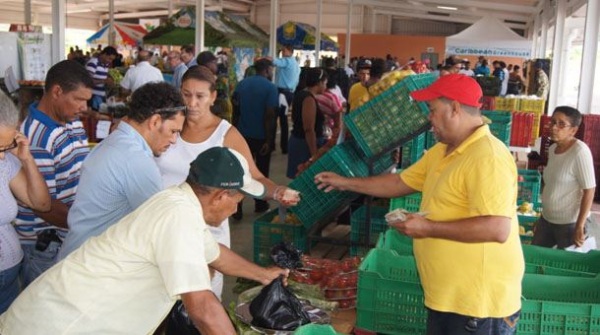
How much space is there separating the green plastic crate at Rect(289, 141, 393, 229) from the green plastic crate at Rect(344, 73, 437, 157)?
184mm

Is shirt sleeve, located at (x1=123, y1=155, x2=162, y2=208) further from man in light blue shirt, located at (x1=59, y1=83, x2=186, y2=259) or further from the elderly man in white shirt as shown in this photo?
the elderly man in white shirt

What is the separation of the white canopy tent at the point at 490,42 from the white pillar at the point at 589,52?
9162 mm

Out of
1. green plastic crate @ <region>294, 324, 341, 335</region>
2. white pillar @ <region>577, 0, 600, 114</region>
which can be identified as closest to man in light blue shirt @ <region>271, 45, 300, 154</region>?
white pillar @ <region>577, 0, 600, 114</region>

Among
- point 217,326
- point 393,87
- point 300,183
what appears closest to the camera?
point 217,326

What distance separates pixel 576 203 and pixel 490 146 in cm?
265

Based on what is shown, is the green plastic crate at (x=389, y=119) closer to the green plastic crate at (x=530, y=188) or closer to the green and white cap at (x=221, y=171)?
the green plastic crate at (x=530, y=188)

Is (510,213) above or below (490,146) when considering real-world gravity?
below

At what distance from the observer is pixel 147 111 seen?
8.46 feet

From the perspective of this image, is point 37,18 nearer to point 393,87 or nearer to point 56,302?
point 393,87

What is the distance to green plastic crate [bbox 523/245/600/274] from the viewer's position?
376 centimetres

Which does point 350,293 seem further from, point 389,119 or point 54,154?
point 54,154

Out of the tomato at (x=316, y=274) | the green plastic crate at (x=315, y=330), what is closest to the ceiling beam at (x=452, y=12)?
the tomato at (x=316, y=274)

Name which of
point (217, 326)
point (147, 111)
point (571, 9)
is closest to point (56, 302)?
point (217, 326)

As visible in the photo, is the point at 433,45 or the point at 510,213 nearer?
the point at 510,213
